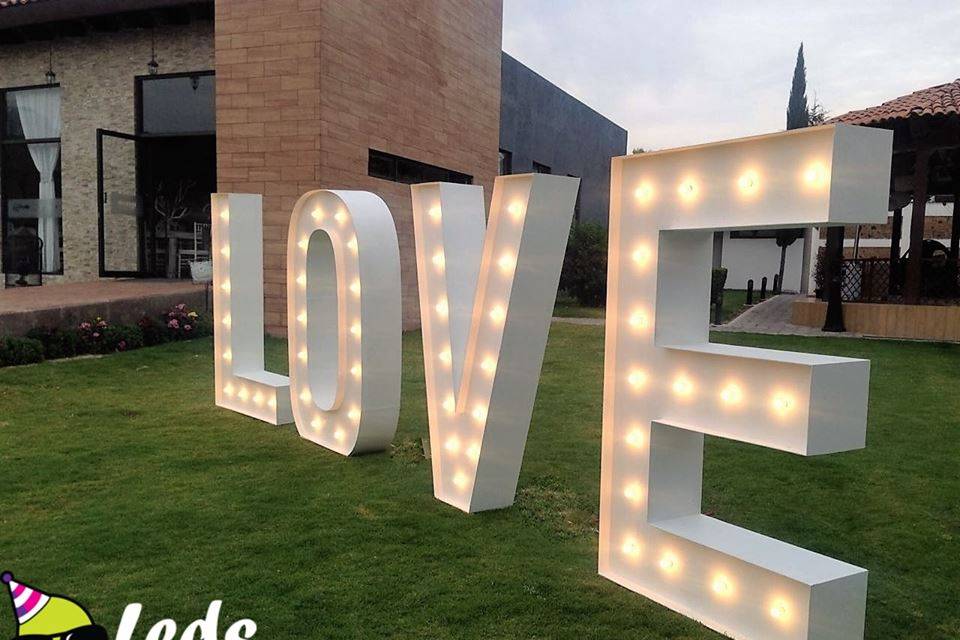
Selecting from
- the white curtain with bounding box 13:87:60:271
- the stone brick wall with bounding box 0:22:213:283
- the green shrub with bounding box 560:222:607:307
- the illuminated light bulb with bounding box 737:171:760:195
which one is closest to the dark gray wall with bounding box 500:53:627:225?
the green shrub with bounding box 560:222:607:307

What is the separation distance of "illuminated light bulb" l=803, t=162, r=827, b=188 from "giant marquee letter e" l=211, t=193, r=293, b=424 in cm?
498

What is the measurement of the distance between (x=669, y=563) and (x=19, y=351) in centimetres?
817

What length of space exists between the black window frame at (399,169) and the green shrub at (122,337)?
451 cm

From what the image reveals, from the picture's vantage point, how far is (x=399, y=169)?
519 inches

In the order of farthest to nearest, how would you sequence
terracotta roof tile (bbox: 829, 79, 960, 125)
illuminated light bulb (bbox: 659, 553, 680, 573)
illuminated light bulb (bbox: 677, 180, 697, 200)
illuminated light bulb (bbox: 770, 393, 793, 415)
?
terracotta roof tile (bbox: 829, 79, 960, 125), illuminated light bulb (bbox: 659, 553, 680, 573), illuminated light bulb (bbox: 677, 180, 697, 200), illuminated light bulb (bbox: 770, 393, 793, 415)

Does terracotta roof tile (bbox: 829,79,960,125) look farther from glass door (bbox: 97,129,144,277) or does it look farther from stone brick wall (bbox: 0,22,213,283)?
glass door (bbox: 97,129,144,277)

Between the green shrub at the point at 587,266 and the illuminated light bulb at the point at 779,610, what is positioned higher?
the green shrub at the point at 587,266

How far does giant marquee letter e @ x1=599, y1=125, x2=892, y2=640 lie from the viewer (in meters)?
2.52

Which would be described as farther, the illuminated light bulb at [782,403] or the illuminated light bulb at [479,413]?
the illuminated light bulb at [479,413]

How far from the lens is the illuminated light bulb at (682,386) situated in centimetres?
298

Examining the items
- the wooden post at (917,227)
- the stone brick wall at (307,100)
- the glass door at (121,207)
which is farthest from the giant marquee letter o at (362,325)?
the wooden post at (917,227)

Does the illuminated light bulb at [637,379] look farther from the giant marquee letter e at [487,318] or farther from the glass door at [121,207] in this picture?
the glass door at [121,207]

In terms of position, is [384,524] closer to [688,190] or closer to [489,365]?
[489,365]

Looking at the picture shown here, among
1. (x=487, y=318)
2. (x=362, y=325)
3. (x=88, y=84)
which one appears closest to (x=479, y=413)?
(x=487, y=318)
